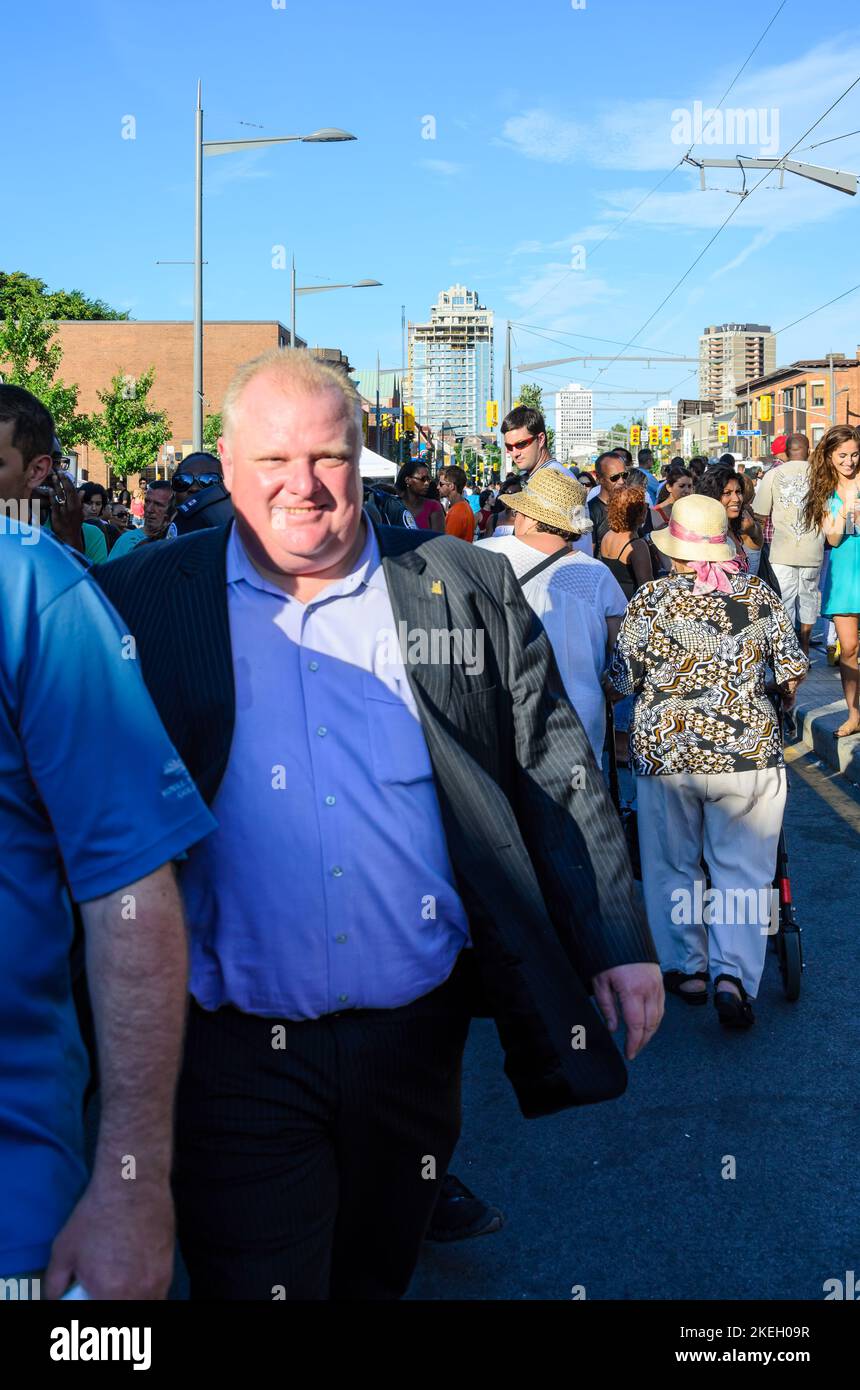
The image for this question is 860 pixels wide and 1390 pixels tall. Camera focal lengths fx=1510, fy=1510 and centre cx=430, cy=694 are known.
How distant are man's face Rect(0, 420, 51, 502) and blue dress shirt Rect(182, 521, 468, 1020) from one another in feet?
3.22

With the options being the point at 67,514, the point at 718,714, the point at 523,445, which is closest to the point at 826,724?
the point at 523,445

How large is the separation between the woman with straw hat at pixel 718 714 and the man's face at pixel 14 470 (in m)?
2.85

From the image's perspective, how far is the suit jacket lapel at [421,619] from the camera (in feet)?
8.49

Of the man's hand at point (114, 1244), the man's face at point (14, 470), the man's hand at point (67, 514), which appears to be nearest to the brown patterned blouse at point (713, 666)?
the man's hand at point (67, 514)

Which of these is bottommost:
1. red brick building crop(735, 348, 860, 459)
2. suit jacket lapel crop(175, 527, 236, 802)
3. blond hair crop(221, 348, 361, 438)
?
suit jacket lapel crop(175, 527, 236, 802)

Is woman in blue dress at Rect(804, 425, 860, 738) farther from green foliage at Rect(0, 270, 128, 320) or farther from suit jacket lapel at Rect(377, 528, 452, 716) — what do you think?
green foliage at Rect(0, 270, 128, 320)

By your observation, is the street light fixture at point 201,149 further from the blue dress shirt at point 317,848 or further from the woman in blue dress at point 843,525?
the blue dress shirt at point 317,848

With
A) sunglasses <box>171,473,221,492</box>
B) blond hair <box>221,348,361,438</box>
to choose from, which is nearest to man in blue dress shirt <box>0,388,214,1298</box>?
blond hair <box>221,348,361,438</box>

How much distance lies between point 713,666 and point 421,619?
3.15 m

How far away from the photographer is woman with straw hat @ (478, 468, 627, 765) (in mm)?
5781

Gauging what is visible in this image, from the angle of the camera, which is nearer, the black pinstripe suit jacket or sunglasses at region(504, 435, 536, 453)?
the black pinstripe suit jacket

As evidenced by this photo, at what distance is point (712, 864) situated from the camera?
5.82 meters
